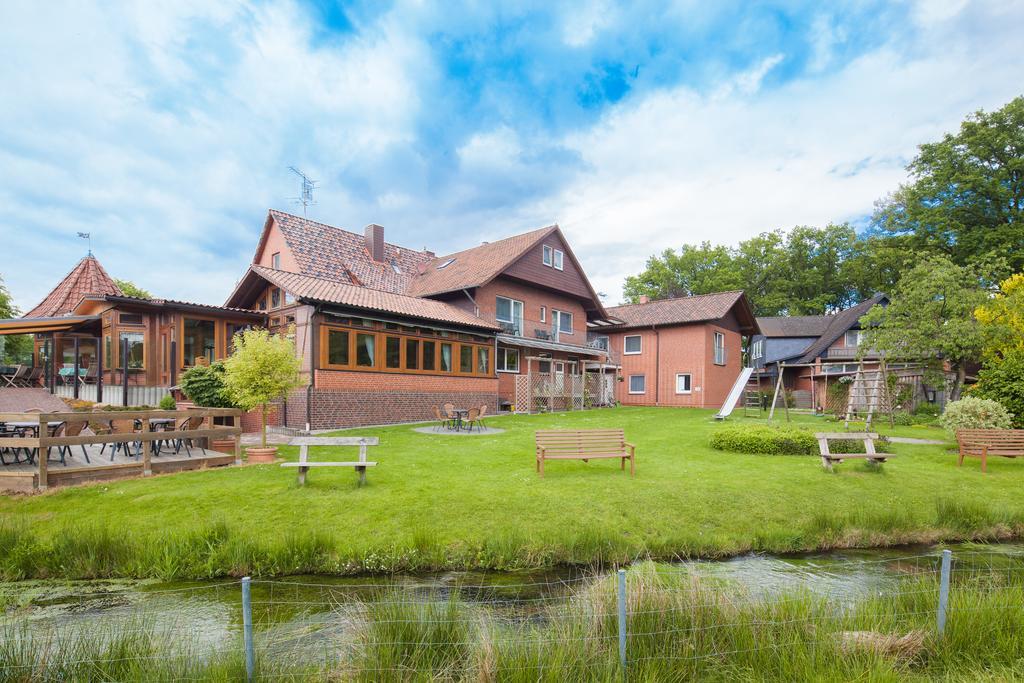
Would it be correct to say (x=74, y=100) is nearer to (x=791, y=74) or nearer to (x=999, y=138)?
(x=791, y=74)

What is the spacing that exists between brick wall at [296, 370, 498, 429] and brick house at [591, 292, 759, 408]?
15.5 meters

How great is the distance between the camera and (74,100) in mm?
16016

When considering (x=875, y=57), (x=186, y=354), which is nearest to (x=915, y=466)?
(x=875, y=57)

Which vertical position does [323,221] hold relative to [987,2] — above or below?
below

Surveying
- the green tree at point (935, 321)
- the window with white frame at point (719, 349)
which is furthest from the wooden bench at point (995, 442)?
the window with white frame at point (719, 349)

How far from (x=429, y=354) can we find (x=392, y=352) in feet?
6.29

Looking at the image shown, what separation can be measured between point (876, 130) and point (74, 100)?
2757 centimetres

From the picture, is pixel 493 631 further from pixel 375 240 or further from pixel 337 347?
pixel 375 240

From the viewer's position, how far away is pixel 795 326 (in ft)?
153

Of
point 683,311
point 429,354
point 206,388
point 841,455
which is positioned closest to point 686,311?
point 683,311

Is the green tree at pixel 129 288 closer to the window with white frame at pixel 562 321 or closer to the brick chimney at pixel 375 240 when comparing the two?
the brick chimney at pixel 375 240

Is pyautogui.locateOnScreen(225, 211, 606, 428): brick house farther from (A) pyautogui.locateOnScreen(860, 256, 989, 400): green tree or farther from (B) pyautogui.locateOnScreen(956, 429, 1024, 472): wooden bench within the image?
(B) pyautogui.locateOnScreen(956, 429, 1024, 472): wooden bench

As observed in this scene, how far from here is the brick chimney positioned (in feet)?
96.7

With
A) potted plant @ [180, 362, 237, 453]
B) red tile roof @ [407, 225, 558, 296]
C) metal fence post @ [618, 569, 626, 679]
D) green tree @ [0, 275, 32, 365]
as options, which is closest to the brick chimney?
red tile roof @ [407, 225, 558, 296]
